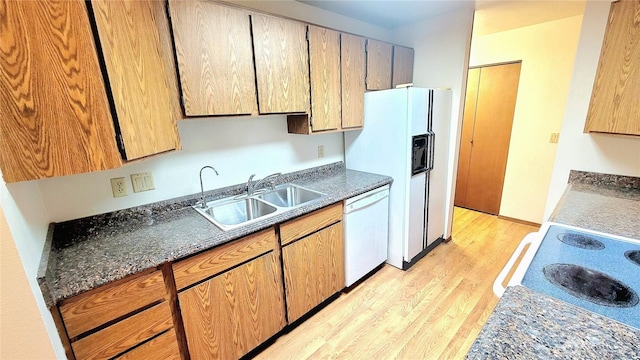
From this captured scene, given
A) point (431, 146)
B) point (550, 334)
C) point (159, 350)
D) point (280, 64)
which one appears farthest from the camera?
point (431, 146)

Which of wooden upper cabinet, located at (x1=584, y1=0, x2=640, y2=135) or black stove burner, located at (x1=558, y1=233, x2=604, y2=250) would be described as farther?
wooden upper cabinet, located at (x1=584, y1=0, x2=640, y2=135)

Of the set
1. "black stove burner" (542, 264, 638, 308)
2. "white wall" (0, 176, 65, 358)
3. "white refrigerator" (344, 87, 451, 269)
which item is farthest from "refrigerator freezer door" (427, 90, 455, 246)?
"white wall" (0, 176, 65, 358)

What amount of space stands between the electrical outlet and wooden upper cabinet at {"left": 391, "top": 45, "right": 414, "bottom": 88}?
2.36 meters

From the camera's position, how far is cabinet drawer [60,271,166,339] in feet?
3.33

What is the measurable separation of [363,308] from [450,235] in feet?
4.98

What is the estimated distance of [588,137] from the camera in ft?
5.89

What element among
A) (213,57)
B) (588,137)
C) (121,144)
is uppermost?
(213,57)

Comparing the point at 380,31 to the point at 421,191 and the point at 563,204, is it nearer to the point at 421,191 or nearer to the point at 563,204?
the point at 421,191

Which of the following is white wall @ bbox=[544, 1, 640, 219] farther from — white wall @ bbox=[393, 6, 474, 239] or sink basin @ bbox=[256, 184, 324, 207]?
sink basin @ bbox=[256, 184, 324, 207]

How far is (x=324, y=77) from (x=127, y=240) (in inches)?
63.9

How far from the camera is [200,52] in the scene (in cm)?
140

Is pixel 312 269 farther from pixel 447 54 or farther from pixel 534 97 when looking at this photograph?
pixel 534 97

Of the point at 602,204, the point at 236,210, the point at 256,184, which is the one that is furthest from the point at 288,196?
the point at 602,204

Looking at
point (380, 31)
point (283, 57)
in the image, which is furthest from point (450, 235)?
point (283, 57)
